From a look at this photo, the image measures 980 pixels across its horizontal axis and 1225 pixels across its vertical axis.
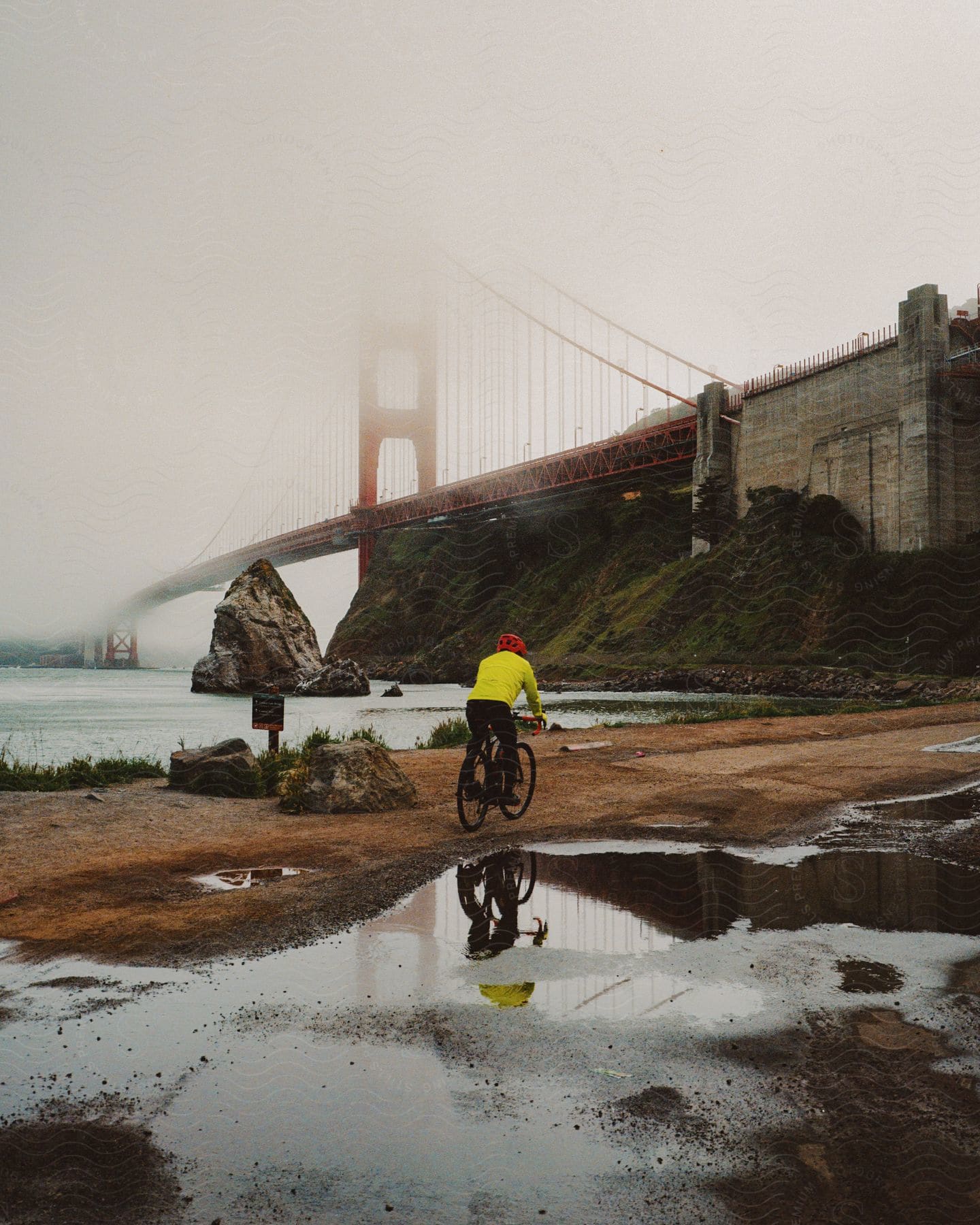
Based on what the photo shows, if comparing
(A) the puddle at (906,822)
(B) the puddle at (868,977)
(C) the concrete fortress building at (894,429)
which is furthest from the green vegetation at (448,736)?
(C) the concrete fortress building at (894,429)

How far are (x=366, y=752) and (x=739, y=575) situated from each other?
45508 mm

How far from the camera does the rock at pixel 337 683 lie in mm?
49781

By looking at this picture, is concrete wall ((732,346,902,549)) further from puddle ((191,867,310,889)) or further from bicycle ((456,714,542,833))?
puddle ((191,867,310,889))

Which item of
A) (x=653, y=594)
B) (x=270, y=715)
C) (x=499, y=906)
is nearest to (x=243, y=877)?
(x=499, y=906)

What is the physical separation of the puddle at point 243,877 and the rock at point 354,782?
2.34 metres

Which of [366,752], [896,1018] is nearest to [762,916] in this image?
[896,1018]

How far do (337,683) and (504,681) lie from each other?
4319 cm

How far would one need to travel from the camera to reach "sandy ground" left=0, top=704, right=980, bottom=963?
4.78 m

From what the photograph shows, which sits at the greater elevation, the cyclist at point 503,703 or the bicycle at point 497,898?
the cyclist at point 503,703

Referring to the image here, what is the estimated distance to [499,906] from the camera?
5176mm

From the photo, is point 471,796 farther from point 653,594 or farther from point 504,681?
point 653,594

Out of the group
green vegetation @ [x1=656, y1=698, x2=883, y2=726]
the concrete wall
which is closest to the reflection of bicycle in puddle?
green vegetation @ [x1=656, y1=698, x2=883, y2=726]

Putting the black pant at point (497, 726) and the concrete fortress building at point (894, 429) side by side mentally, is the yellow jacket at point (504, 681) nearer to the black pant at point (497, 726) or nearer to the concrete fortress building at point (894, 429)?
the black pant at point (497, 726)

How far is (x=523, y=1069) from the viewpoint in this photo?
297cm
